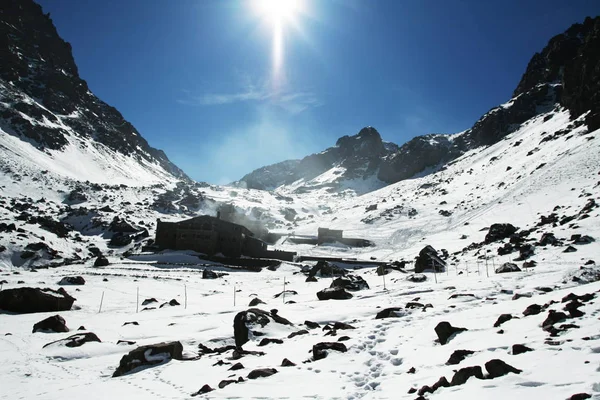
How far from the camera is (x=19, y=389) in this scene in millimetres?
9672

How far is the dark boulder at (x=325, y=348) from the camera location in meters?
9.98

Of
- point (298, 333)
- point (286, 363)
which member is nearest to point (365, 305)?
point (298, 333)

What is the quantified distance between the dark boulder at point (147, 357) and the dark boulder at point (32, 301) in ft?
46.2

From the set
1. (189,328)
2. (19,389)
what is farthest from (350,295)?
(19,389)

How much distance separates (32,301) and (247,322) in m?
15.4

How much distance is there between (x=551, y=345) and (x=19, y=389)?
1302 cm

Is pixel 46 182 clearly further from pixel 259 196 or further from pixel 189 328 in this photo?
pixel 189 328

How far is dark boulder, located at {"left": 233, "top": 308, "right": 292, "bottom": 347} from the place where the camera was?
43.7 feet

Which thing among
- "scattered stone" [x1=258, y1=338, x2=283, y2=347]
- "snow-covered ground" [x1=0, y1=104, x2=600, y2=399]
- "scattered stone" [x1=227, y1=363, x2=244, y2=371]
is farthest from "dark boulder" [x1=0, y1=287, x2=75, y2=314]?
"scattered stone" [x1=227, y1=363, x2=244, y2=371]

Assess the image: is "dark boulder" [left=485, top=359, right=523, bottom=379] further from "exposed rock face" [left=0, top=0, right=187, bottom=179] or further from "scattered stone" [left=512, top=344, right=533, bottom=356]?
"exposed rock face" [left=0, top=0, right=187, bottom=179]

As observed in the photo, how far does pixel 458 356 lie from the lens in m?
8.23

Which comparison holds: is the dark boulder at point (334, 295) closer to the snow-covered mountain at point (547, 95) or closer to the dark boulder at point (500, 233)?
the dark boulder at point (500, 233)

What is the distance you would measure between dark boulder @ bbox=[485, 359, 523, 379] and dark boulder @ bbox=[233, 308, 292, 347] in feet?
28.9

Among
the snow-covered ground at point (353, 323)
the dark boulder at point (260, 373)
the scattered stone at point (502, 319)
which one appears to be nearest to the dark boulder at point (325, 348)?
the snow-covered ground at point (353, 323)
